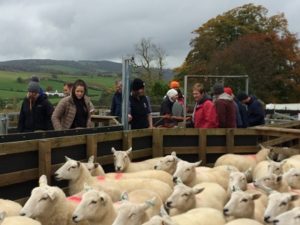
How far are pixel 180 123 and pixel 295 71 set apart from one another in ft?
110

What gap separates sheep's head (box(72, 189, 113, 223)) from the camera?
555cm

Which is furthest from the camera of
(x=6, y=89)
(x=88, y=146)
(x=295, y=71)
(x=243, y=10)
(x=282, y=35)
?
(x=243, y=10)

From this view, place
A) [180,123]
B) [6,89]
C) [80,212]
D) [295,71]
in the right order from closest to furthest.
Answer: [80,212], [180,123], [6,89], [295,71]

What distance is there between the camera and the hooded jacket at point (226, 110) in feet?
31.3

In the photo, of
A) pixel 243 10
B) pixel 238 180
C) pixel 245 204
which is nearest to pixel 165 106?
pixel 238 180

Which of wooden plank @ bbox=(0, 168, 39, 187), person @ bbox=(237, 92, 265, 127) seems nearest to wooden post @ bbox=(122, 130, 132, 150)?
wooden plank @ bbox=(0, 168, 39, 187)

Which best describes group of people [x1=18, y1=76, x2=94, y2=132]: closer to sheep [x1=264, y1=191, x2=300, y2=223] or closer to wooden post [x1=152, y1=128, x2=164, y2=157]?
wooden post [x1=152, y1=128, x2=164, y2=157]

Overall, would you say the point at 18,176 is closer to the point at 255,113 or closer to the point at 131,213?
the point at 131,213

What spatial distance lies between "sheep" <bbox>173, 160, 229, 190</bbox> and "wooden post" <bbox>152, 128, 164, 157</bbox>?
1.32 m

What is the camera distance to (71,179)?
718cm

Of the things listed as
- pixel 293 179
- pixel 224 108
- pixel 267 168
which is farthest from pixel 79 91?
pixel 293 179

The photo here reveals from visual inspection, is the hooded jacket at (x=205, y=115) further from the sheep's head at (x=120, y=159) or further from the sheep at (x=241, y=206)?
the sheep at (x=241, y=206)

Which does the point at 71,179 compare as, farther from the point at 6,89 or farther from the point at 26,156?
the point at 6,89

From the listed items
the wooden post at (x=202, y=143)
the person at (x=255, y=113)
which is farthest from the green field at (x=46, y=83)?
the wooden post at (x=202, y=143)
